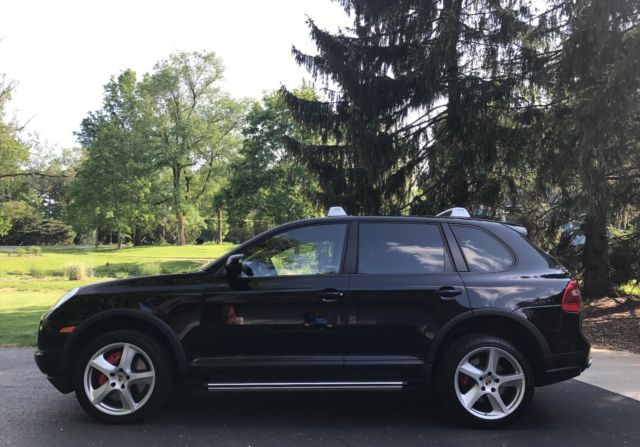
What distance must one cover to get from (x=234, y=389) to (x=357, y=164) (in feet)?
28.7

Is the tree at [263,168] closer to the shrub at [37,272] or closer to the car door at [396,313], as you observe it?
the shrub at [37,272]

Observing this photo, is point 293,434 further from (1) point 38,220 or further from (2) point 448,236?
(1) point 38,220

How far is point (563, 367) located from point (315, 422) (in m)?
2.14

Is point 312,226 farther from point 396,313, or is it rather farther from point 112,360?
point 112,360

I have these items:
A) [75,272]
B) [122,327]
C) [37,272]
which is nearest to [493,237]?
[122,327]

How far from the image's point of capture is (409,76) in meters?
11.4

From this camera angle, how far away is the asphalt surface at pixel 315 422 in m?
4.00

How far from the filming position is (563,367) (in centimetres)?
437

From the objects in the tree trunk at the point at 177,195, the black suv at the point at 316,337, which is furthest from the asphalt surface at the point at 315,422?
the tree trunk at the point at 177,195

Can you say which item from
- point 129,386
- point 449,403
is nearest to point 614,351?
point 449,403

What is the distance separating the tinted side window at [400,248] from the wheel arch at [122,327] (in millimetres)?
1678

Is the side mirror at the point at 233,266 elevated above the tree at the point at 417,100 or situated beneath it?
situated beneath

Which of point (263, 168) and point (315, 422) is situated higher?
point (263, 168)

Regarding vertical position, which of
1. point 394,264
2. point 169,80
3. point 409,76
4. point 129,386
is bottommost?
point 129,386
